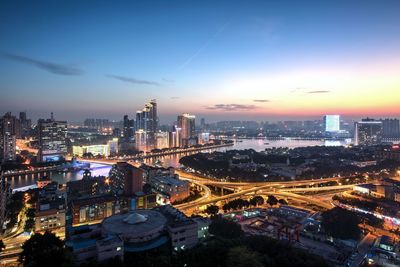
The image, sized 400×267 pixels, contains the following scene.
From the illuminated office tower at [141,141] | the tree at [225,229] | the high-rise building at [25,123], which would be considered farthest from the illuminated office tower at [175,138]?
the tree at [225,229]

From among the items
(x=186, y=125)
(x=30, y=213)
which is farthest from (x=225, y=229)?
(x=186, y=125)

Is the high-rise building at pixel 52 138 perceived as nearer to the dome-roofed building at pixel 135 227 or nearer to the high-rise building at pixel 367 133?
the dome-roofed building at pixel 135 227

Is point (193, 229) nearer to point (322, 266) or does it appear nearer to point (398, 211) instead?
point (322, 266)

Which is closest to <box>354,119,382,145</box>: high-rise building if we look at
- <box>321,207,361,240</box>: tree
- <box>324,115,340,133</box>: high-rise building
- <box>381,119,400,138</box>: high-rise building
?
<box>381,119,400,138</box>: high-rise building

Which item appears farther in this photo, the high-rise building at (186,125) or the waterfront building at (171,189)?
the high-rise building at (186,125)

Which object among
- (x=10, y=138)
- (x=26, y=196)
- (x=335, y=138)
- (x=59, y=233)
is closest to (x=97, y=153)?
(x=10, y=138)

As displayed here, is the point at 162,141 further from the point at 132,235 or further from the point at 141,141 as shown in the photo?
the point at 132,235
